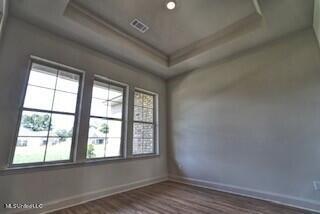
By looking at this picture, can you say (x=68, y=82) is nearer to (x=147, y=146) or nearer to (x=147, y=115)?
(x=147, y=115)

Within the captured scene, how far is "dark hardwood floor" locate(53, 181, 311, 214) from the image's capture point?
251cm

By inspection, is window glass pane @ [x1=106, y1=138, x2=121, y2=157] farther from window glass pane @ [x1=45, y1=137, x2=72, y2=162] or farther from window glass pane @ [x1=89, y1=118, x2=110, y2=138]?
window glass pane @ [x1=45, y1=137, x2=72, y2=162]

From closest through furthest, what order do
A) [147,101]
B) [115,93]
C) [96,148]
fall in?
1. [96,148]
2. [115,93]
3. [147,101]

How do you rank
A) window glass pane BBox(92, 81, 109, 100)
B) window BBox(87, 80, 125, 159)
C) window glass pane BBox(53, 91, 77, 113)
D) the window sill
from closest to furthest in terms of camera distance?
the window sill < window glass pane BBox(53, 91, 77, 113) < window BBox(87, 80, 125, 159) < window glass pane BBox(92, 81, 109, 100)

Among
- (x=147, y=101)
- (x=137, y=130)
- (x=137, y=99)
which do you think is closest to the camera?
(x=137, y=130)

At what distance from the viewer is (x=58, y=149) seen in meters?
2.79

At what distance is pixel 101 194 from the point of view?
3.11m

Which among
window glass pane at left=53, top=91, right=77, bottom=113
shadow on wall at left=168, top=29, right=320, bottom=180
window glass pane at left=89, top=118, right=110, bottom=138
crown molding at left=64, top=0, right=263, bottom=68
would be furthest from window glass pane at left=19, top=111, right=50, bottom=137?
shadow on wall at left=168, top=29, right=320, bottom=180

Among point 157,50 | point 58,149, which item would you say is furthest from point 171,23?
point 58,149

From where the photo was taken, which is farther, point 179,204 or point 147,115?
point 147,115

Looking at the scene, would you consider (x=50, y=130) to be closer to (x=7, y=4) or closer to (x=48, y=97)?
(x=48, y=97)

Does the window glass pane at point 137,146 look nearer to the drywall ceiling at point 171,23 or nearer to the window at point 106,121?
the window at point 106,121

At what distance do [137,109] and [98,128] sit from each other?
1.17 meters

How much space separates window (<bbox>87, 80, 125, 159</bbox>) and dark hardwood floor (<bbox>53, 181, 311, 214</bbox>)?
0.89 m
